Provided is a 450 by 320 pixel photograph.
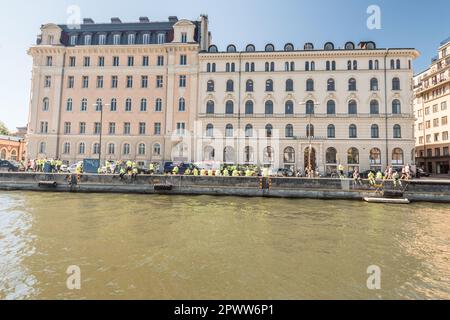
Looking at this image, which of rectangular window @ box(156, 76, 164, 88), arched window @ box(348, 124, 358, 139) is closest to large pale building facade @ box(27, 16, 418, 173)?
arched window @ box(348, 124, 358, 139)

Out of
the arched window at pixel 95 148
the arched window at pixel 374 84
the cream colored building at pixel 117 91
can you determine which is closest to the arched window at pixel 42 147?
the cream colored building at pixel 117 91

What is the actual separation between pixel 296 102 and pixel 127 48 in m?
27.9

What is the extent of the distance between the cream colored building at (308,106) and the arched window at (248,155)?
15 centimetres

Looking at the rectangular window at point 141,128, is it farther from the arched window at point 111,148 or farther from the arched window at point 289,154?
the arched window at point 289,154

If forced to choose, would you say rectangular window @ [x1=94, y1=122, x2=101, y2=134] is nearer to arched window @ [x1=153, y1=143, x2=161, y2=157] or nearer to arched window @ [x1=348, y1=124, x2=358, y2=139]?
arched window @ [x1=153, y1=143, x2=161, y2=157]

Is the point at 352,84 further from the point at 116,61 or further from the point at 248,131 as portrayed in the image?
the point at 116,61

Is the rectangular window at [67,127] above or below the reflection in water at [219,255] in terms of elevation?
above

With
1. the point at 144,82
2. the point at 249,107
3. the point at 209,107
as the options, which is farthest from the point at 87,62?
the point at 249,107

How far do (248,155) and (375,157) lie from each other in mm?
18138

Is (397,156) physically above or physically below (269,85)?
below

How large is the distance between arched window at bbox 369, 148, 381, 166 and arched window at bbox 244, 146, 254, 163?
16973 mm

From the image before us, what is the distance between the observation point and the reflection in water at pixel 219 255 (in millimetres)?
5629

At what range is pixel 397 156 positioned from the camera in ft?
124
